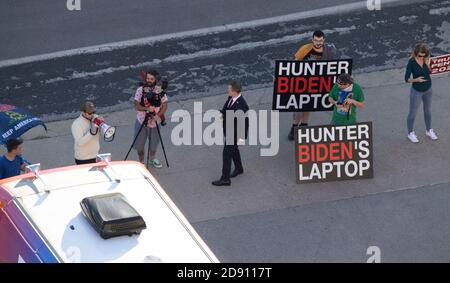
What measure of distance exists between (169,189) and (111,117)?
243cm

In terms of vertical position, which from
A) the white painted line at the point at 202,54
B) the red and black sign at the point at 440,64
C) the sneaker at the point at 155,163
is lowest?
the sneaker at the point at 155,163

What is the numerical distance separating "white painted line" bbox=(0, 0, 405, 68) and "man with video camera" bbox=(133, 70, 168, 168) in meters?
4.20

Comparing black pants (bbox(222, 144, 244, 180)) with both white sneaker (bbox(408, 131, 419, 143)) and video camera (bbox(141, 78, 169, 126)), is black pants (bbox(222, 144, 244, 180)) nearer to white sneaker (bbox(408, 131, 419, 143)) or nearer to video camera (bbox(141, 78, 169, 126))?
video camera (bbox(141, 78, 169, 126))

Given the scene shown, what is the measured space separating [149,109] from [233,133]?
1.18m

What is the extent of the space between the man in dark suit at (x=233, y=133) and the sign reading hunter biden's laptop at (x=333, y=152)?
811 mm

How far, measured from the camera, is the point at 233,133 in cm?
1270

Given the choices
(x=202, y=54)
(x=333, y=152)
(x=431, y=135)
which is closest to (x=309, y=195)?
(x=333, y=152)

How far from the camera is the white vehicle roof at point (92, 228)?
25.7 feet

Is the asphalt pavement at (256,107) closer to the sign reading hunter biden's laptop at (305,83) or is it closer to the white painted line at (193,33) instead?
the white painted line at (193,33)

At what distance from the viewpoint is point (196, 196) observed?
1273 cm

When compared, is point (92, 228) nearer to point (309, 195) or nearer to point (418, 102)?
point (309, 195)

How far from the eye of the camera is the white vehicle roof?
784 centimetres

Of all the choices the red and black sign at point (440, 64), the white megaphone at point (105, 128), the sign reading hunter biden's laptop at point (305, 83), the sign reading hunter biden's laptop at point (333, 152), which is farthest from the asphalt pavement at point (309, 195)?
the white megaphone at point (105, 128)
